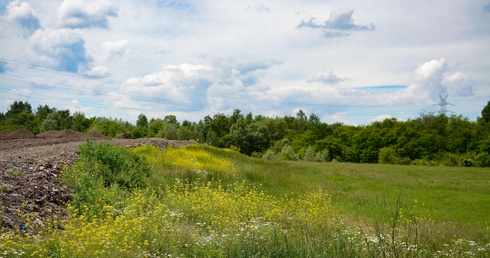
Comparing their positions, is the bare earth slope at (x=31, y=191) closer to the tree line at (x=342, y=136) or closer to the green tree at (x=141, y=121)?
the tree line at (x=342, y=136)

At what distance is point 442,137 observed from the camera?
184 ft

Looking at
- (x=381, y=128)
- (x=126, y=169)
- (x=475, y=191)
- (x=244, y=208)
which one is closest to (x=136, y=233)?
(x=244, y=208)

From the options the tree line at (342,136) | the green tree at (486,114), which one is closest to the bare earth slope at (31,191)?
the tree line at (342,136)

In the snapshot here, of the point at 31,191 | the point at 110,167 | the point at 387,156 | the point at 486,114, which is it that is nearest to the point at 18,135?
the point at 110,167

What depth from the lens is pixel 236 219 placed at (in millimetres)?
9930

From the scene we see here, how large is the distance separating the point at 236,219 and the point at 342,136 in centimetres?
5660

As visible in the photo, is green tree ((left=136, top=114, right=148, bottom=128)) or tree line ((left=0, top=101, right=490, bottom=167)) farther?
green tree ((left=136, top=114, right=148, bottom=128))

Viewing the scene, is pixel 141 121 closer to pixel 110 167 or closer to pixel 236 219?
pixel 110 167

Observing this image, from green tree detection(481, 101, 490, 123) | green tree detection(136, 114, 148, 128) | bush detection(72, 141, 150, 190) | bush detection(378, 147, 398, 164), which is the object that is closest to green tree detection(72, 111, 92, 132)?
green tree detection(136, 114, 148, 128)

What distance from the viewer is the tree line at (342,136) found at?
175 feet

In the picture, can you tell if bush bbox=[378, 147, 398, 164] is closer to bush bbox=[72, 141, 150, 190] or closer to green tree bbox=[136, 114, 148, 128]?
bush bbox=[72, 141, 150, 190]

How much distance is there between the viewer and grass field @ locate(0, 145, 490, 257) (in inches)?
278

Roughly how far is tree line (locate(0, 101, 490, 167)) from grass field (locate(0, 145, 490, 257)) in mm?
33236

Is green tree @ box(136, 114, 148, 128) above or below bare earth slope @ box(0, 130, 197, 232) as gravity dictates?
above
